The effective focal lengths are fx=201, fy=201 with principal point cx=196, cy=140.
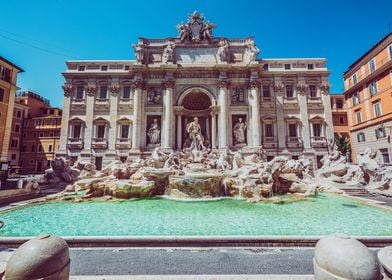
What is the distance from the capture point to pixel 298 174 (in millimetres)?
16016

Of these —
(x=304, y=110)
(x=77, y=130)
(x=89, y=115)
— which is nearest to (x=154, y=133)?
(x=89, y=115)

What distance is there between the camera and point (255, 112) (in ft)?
71.0

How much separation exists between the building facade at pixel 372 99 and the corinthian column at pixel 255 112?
13062 millimetres

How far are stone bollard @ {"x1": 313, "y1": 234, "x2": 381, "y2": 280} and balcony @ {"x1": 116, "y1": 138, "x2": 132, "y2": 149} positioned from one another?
21.8 meters

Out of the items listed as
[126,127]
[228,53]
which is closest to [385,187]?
[228,53]

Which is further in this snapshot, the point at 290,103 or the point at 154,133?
the point at 290,103

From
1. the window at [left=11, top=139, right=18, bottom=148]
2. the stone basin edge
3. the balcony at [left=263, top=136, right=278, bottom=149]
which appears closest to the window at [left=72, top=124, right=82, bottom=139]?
the window at [left=11, top=139, right=18, bottom=148]

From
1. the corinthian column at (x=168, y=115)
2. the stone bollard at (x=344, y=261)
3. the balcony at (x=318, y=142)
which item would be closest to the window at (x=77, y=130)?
the corinthian column at (x=168, y=115)

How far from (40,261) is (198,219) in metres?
5.83

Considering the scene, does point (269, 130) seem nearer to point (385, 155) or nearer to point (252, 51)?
point (252, 51)

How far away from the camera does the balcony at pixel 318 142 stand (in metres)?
22.1

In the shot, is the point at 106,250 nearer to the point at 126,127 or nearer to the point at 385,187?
the point at 385,187

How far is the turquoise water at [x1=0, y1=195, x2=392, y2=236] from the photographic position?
625 centimetres

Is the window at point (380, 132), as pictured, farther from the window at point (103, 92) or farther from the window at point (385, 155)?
the window at point (103, 92)
